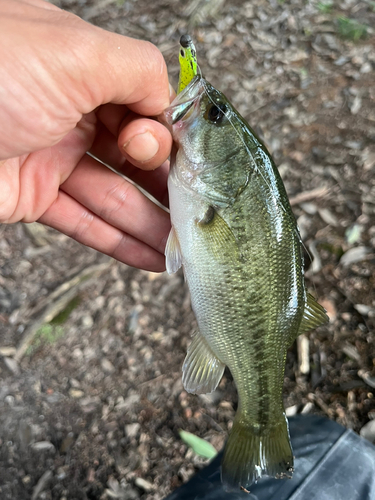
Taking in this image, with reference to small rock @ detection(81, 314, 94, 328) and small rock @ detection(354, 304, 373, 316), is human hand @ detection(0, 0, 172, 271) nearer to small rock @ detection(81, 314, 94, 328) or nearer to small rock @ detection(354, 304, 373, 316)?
small rock @ detection(81, 314, 94, 328)

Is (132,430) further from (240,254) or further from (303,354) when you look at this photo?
(240,254)

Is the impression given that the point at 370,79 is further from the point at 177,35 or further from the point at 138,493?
the point at 138,493

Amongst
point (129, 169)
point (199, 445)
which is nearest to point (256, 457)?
point (199, 445)

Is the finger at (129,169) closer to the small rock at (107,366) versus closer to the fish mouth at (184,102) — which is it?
the fish mouth at (184,102)

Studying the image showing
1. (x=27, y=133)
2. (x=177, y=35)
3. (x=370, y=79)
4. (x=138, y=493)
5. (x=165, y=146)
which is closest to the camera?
(x=27, y=133)

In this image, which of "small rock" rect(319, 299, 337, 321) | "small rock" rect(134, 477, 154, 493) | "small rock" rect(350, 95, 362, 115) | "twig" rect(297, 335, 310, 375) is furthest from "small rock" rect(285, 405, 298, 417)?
"small rock" rect(350, 95, 362, 115)

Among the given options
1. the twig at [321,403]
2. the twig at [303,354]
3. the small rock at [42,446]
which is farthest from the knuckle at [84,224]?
the twig at [321,403]

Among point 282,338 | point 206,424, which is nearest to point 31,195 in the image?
point 282,338
